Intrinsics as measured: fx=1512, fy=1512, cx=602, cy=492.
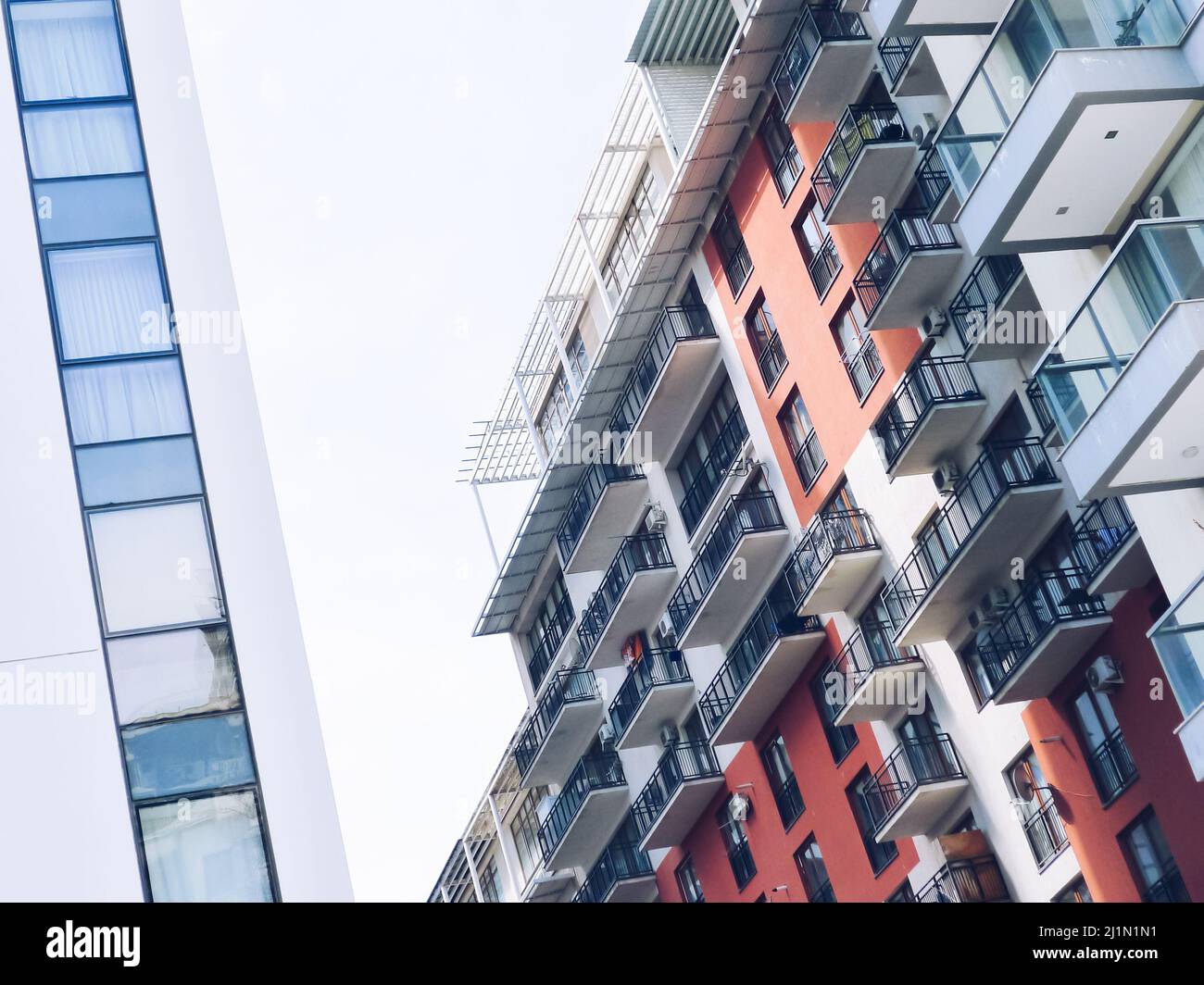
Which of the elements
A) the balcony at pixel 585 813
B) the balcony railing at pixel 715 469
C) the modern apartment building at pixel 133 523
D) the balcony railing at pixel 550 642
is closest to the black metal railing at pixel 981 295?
the balcony railing at pixel 715 469

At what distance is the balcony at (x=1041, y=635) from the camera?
2198 cm

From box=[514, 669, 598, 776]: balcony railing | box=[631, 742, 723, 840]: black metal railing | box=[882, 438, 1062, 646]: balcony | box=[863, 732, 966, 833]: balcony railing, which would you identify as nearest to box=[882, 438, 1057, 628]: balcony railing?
box=[882, 438, 1062, 646]: balcony

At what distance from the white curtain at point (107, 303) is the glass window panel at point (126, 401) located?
193 mm

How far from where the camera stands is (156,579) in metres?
13.3

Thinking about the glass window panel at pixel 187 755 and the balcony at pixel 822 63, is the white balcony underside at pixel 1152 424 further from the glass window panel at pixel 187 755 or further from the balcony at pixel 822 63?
the balcony at pixel 822 63

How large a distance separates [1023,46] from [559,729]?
26.2m

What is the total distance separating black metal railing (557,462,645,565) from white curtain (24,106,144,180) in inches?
880

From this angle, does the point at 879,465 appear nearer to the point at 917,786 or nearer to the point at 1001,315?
the point at 1001,315

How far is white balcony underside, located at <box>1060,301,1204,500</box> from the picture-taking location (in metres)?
15.6

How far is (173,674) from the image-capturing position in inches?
513

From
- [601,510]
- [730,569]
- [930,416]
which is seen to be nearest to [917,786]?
[930,416]

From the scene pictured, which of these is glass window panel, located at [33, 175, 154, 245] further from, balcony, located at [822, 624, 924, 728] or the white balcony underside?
balcony, located at [822, 624, 924, 728]

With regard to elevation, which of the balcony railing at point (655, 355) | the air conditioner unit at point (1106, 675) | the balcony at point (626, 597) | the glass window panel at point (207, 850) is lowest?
the glass window panel at point (207, 850)

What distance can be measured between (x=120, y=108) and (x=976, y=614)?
51.2 ft
